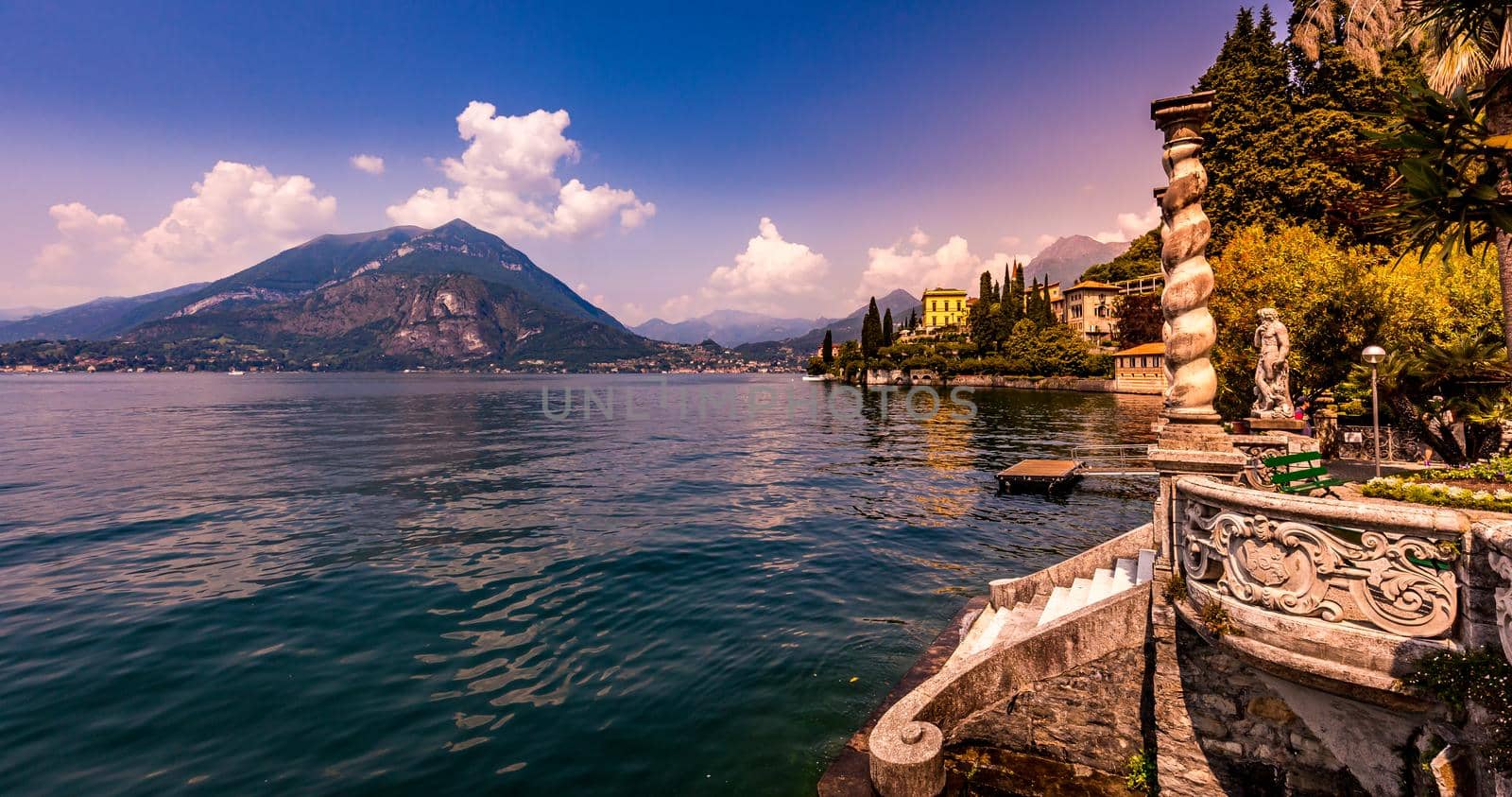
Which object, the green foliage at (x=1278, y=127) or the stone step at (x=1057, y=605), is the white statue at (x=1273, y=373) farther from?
the green foliage at (x=1278, y=127)

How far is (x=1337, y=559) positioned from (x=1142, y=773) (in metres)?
3.81

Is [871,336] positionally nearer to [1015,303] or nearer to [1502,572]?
[1015,303]

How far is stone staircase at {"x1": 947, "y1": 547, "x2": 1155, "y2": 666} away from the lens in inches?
332

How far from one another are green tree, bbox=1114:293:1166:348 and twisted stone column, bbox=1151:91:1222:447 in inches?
3825

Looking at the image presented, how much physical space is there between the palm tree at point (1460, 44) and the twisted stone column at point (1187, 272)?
195 centimetres

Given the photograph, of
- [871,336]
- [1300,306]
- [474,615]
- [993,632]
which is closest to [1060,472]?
[1300,306]

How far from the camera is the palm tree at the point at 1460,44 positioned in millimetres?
5703

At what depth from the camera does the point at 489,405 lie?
268 feet

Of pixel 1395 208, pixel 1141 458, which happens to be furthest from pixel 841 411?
pixel 1395 208

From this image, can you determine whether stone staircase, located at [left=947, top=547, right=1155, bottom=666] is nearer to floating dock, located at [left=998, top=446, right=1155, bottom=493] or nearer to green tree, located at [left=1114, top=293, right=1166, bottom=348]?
floating dock, located at [left=998, top=446, right=1155, bottom=493]

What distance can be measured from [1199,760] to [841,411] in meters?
64.9

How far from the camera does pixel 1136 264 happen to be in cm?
11106

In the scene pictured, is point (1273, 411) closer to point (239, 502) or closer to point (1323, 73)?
point (239, 502)

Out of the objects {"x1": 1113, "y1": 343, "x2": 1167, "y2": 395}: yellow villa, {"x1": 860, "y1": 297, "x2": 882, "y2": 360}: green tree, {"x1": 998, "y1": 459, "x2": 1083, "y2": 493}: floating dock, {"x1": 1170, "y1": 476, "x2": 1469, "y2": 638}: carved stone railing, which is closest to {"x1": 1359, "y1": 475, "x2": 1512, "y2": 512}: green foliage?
{"x1": 1170, "y1": 476, "x2": 1469, "y2": 638}: carved stone railing
